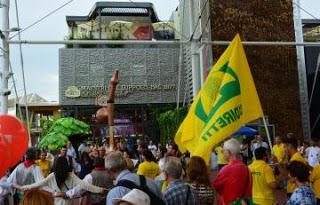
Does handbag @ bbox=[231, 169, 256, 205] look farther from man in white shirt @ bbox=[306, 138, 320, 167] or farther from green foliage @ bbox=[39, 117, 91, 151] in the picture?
green foliage @ bbox=[39, 117, 91, 151]

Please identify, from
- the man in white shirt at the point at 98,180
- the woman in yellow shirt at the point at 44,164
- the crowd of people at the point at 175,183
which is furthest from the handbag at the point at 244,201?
the woman in yellow shirt at the point at 44,164

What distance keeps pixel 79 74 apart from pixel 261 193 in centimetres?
2786

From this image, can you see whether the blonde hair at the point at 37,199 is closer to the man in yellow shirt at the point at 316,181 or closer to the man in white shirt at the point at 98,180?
the man in white shirt at the point at 98,180

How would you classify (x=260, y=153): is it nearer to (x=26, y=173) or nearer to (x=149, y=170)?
(x=149, y=170)

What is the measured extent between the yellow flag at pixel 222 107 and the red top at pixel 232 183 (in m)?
0.95

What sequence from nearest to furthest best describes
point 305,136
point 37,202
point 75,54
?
1. point 37,202
2. point 305,136
3. point 75,54

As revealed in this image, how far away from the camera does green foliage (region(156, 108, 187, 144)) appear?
28.3 m

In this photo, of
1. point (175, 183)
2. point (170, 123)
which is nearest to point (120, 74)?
point (170, 123)

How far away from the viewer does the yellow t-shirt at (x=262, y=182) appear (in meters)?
7.45

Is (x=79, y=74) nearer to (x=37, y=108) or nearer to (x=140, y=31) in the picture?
(x=140, y=31)

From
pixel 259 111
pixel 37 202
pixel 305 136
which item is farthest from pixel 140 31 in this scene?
pixel 37 202

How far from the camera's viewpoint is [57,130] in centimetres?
1992

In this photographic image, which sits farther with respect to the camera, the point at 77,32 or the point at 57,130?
the point at 77,32

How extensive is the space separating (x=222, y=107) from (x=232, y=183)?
1633 mm
